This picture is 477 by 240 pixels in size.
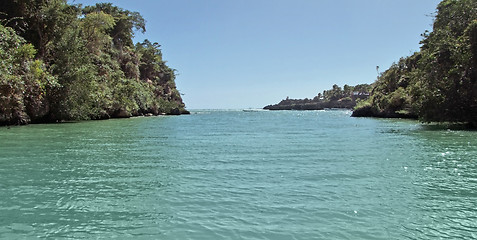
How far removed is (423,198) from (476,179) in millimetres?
2650

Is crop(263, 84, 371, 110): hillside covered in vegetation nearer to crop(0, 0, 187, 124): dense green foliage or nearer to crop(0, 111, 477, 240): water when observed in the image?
crop(0, 0, 187, 124): dense green foliage

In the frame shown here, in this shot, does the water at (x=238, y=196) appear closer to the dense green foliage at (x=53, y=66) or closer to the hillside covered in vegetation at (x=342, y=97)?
the dense green foliage at (x=53, y=66)

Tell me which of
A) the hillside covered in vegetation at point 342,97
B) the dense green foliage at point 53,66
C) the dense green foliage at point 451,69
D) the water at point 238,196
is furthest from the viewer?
the hillside covered in vegetation at point 342,97

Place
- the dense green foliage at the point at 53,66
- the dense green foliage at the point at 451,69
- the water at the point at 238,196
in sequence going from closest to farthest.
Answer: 1. the water at the point at 238,196
2. the dense green foliage at the point at 451,69
3. the dense green foliage at the point at 53,66

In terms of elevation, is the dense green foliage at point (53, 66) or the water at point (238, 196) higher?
the dense green foliage at point (53, 66)

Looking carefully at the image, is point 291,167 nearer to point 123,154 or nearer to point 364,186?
point 364,186

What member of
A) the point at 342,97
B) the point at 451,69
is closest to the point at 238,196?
the point at 451,69

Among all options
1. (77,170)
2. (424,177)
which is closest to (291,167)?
(424,177)

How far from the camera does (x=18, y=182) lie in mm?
7719

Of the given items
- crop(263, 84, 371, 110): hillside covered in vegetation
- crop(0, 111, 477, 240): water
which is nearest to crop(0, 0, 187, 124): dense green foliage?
crop(0, 111, 477, 240): water

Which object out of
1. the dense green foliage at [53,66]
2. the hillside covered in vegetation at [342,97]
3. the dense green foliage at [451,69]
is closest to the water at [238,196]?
the dense green foliage at [451,69]

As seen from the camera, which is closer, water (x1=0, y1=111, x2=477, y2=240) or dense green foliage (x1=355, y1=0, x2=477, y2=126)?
water (x1=0, y1=111, x2=477, y2=240)

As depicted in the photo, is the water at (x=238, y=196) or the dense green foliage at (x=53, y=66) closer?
the water at (x=238, y=196)

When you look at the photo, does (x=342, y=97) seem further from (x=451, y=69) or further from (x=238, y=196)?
(x=238, y=196)
